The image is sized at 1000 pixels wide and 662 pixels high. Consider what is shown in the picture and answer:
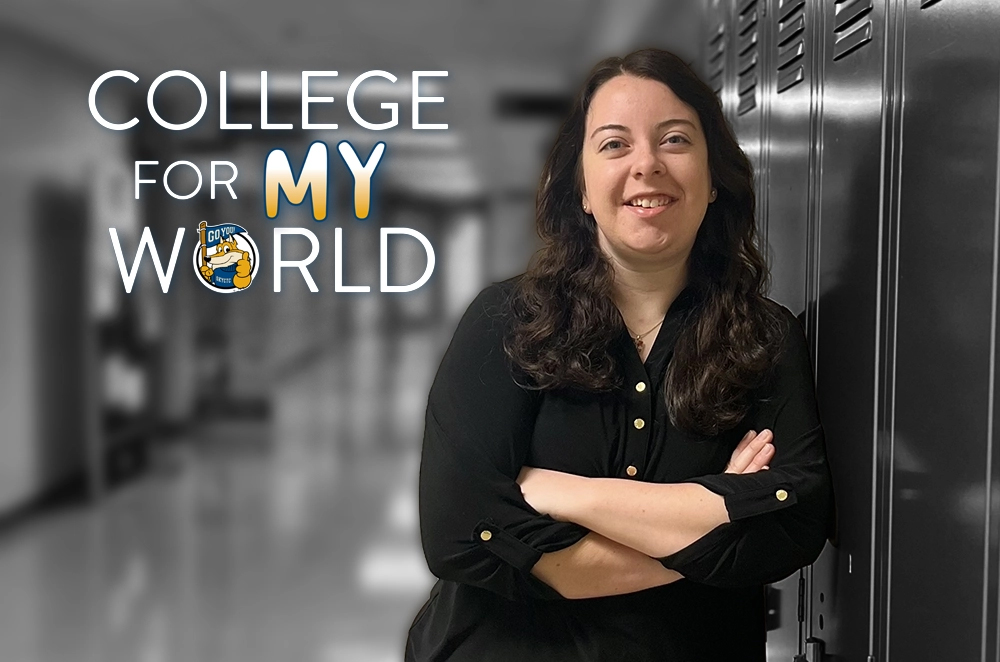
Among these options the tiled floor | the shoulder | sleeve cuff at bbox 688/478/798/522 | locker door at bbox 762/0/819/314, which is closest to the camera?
sleeve cuff at bbox 688/478/798/522

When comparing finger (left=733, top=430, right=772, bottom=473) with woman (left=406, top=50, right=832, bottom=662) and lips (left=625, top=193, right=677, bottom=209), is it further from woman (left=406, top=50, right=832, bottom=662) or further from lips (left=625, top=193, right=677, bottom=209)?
lips (left=625, top=193, right=677, bottom=209)

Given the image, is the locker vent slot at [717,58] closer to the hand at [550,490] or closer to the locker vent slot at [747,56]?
the locker vent slot at [747,56]

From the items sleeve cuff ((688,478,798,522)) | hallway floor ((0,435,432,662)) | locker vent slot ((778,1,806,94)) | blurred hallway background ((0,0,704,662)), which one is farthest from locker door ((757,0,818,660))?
hallway floor ((0,435,432,662))

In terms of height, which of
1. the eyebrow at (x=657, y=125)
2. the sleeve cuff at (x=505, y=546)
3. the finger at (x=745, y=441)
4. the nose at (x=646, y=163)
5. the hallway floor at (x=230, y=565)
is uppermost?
the eyebrow at (x=657, y=125)

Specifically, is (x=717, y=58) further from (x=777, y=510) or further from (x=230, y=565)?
(x=230, y=565)

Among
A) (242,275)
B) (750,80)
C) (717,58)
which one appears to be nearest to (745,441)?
(750,80)

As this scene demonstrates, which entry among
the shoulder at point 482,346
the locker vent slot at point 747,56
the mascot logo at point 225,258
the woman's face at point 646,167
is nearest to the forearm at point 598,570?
the shoulder at point 482,346

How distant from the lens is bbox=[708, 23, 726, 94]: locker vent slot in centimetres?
226

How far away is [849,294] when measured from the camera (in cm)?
138

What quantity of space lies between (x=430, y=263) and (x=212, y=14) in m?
0.93

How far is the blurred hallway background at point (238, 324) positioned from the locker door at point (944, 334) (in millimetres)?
1623

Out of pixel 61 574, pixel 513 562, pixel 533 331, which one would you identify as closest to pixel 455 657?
pixel 513 562

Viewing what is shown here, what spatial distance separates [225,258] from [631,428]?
1.71 meters

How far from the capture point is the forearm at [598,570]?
1271 mm
